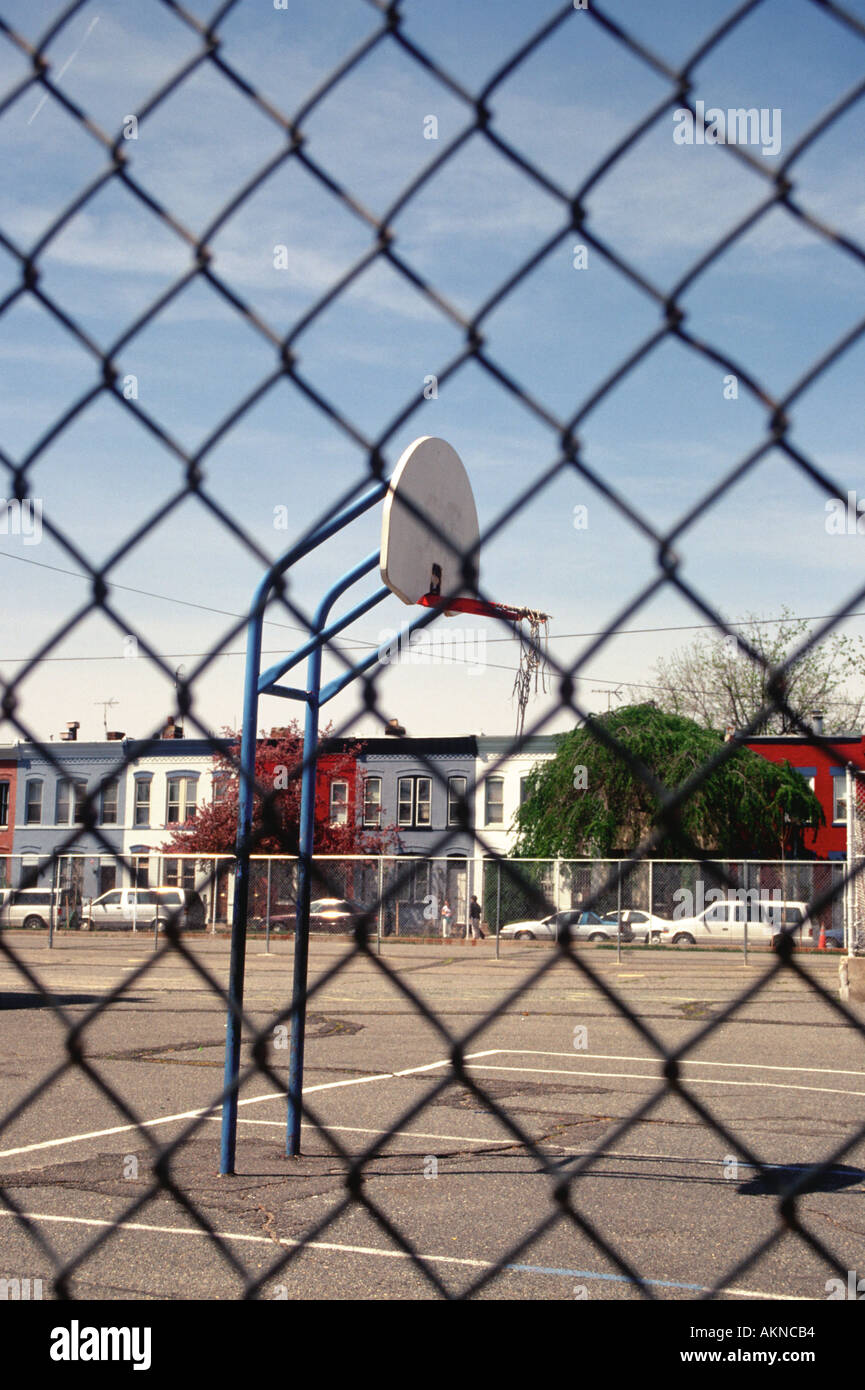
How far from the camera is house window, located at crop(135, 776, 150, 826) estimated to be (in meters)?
45.1

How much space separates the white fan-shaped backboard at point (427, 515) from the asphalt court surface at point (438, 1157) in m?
0.64

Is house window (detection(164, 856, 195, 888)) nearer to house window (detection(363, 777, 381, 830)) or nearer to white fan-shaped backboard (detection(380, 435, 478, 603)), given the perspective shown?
house window (detection(363, 777, 381, 830))

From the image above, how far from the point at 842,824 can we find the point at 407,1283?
37703 millimetres

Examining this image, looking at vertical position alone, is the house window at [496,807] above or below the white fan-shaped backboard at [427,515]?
above

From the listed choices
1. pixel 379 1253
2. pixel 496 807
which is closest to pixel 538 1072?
pixel 379 1253

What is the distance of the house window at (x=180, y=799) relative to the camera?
141 ft

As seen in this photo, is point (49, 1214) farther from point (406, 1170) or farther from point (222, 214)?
point (222, 214)

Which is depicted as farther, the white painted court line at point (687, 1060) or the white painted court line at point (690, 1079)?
the white painted court line at point (687, 1060)

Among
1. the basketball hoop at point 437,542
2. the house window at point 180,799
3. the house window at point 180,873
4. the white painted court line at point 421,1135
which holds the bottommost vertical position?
the white painted court line at point 421,1135

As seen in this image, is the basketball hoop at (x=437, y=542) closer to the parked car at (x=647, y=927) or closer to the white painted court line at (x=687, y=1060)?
the white painted court line at (x=687, y=1060)

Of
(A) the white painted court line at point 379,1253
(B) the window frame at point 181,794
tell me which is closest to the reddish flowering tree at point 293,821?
(B) the window frame at point 181,794

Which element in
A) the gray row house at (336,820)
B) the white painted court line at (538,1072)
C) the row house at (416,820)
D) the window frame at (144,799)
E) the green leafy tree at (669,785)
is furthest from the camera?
the window frame at (144,799)
